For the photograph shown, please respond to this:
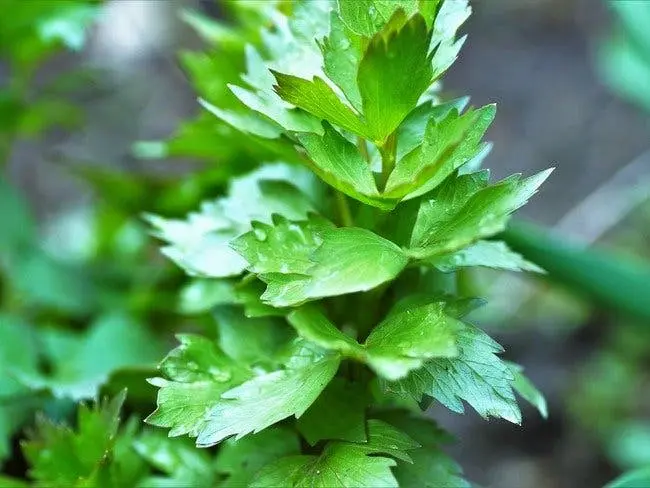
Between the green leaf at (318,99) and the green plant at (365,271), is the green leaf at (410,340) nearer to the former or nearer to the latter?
the green plant at (365,271)

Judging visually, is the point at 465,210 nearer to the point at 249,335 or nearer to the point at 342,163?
the point at 342,163

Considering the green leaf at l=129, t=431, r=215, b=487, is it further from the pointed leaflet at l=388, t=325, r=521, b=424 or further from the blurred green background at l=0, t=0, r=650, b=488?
the pointed leaflet at l=388, t=325, r=521, b=424

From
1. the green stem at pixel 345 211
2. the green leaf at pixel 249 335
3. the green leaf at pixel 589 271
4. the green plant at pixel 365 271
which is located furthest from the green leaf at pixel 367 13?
the green leaf at pixel 589 271

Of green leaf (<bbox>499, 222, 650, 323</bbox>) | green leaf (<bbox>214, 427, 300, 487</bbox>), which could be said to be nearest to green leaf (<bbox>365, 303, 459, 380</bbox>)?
green leaf (<bbox>214, 427, 300, 487</bbox>)

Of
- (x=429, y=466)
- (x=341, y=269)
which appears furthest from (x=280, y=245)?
(x=429, y=466)

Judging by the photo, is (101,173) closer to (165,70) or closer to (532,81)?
(165,70)

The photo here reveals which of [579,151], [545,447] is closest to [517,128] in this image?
[579,151]

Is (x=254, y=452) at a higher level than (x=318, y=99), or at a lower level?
lower
